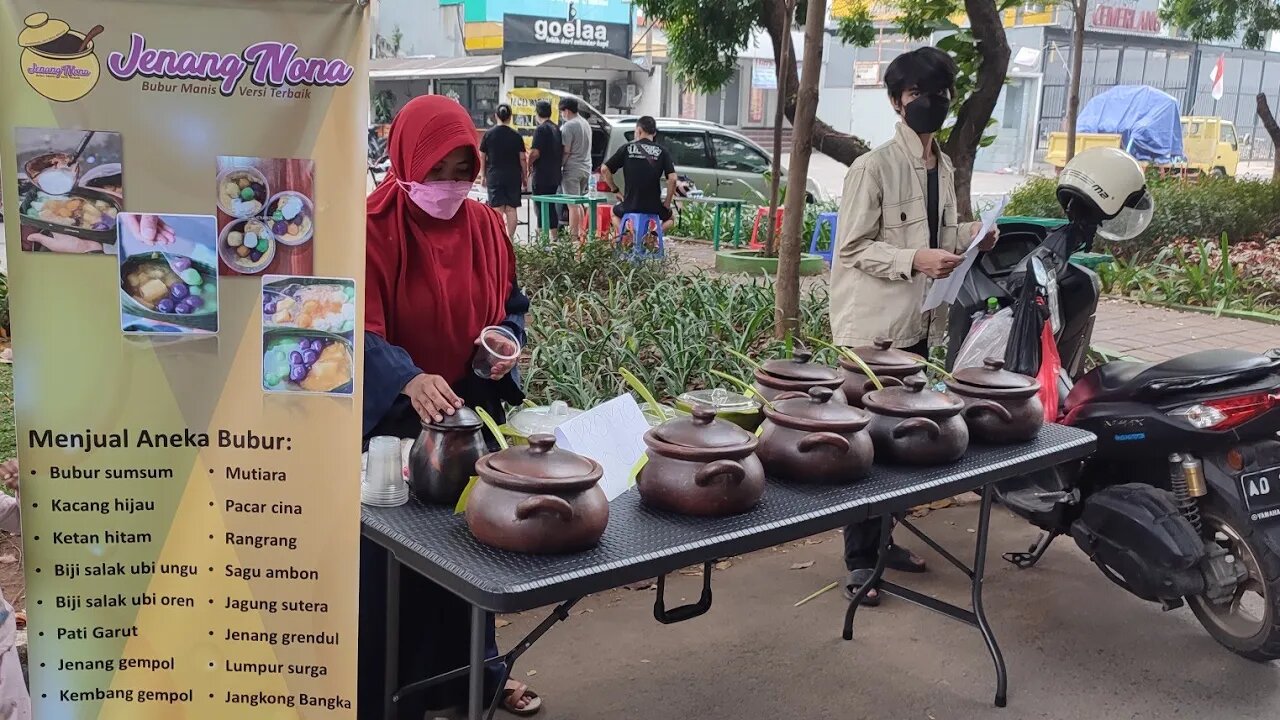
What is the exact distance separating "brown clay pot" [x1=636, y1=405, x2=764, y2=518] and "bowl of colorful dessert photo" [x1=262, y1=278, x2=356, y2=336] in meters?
0.77

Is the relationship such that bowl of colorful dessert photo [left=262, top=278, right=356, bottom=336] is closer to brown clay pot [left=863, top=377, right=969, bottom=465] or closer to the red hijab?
the red hijab

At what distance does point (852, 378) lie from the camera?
3.04 meters

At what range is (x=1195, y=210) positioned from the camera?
10820 millimetres

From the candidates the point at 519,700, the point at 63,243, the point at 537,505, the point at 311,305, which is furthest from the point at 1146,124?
the point at 63,243

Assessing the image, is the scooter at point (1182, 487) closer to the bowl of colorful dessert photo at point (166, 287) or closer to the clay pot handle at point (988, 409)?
the clay pot handle at point (988, 409)

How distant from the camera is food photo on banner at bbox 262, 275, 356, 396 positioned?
1784 millimetres

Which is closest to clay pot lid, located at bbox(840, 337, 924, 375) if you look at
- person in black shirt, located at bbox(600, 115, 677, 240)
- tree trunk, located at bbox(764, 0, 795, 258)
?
tree trunk, located at bbox(764, 0, 795, 258)

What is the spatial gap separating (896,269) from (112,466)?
249cm

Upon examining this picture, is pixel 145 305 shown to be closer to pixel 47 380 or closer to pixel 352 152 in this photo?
pixel 47 380

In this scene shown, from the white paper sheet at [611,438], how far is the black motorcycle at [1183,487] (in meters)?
1.65


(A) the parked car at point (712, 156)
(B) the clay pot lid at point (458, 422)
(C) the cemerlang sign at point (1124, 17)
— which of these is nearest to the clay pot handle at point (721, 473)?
(B) the clay pot lid at point (458, 422)

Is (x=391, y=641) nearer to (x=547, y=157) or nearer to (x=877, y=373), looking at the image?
(x=877, y=373)

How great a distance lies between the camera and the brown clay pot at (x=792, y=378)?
2816 mm

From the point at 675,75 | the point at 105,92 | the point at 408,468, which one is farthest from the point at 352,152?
the point at 675,75
